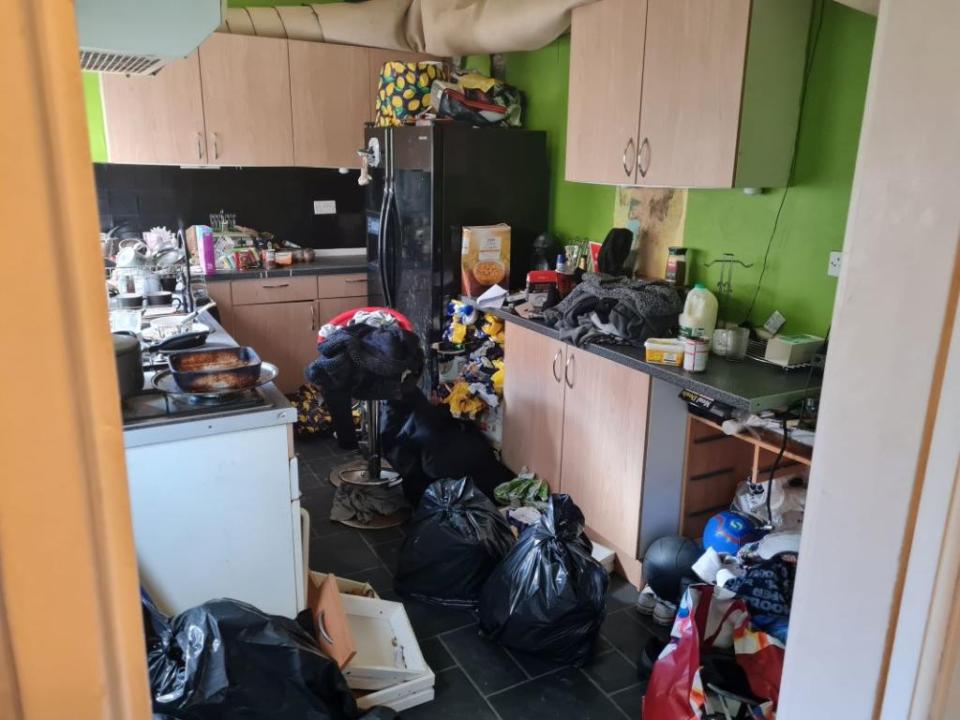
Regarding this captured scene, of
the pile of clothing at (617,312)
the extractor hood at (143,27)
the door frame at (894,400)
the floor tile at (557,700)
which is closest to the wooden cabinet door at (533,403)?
the pile of clothing at (617,312)

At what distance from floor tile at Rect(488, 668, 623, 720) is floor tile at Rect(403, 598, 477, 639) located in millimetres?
367

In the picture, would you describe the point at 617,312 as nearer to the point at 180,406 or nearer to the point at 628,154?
the point at 628,154

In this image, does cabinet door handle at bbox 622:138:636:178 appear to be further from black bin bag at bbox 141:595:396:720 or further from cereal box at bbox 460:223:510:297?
black bin bag at bbox 141:595:396:720

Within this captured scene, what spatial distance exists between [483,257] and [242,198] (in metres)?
1.82

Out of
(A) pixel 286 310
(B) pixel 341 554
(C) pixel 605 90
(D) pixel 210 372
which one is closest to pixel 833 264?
(C) pixel 605 90

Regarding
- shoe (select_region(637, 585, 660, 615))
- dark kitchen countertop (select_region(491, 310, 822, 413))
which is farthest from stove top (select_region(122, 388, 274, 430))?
shoe (select_region(637, 585, 660, 615))

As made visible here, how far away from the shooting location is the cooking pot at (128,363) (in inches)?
79.0

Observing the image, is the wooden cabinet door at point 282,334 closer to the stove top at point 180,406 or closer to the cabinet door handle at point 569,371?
the cabinet door handle at point 569,371

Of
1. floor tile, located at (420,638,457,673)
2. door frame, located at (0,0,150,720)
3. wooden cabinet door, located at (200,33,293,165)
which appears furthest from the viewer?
wooden cabinet door, located at (200,33,293,165)

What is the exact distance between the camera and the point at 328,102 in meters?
4.46

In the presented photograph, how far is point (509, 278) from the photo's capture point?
12.8 ft

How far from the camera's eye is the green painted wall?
2.45 m

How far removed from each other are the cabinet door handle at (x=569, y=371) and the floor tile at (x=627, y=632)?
2.97ft

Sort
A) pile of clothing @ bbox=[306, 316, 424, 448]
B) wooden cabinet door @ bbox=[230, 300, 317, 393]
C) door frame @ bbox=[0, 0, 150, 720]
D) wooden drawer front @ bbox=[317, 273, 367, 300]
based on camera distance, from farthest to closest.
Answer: wooden drawer front @ bbox=[317, 273, 367, 300] < wooden cabinet door @ bbox=[230, 300, 317, 393] < pile of clothing @ bbox=[306, 316, 424, 448] < door frame @ bbox=[0, 0, 150, 720]
